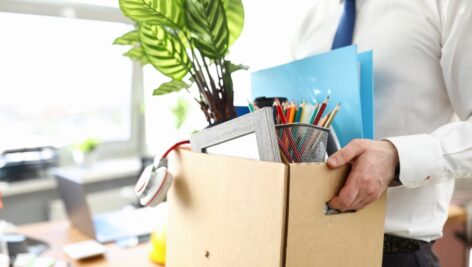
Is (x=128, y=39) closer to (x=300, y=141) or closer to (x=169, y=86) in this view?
(x=169, y=86)

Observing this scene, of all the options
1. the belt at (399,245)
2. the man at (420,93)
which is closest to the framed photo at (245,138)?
the man at (420,93)

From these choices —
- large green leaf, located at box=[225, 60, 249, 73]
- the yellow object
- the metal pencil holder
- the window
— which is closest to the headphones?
large green leaf, located at box=[225, 60, 249, 73]

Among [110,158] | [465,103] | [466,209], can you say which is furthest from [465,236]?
[110,158]

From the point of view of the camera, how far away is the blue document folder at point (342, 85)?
0.68 metres

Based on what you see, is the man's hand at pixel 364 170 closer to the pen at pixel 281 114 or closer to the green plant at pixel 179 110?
the pen at pixel 281 114

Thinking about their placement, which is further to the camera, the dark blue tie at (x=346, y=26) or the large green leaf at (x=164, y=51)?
the dark blue tie at (x=346, y=26)

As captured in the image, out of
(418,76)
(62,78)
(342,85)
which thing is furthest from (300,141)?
(62,78)

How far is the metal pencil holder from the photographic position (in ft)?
1.90

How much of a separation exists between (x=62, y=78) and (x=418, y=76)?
108 inches

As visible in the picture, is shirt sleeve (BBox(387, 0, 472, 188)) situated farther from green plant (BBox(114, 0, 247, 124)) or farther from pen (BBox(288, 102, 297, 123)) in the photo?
green plant (BBox(114, 0, 247, 124))

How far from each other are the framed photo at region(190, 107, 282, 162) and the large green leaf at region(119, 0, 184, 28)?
0.70 ft

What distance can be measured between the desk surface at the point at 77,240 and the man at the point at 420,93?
0.72 metres

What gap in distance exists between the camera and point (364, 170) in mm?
577

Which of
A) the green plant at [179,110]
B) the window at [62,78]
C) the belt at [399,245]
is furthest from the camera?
the green plant at [179,110]
